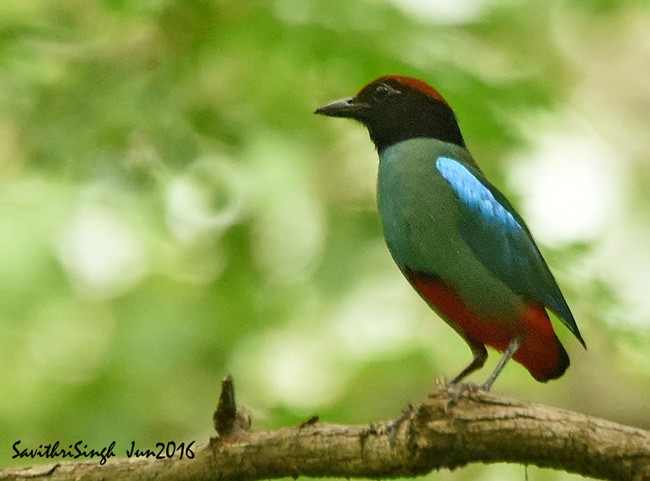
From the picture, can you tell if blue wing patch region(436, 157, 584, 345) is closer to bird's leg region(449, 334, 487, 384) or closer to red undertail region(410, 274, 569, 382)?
red undertail region(410, 274, 569, 382)

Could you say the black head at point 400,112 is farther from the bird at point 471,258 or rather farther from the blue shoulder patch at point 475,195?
the blue shoulder patch at point 475,195

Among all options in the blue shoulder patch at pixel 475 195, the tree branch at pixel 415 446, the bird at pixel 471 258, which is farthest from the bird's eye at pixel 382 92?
the tree branch at pixel 415 446

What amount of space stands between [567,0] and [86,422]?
12.4 feet

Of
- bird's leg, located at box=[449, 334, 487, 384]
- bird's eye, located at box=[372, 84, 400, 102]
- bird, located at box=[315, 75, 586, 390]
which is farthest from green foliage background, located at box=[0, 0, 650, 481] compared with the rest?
bird, located at box=[315, 75, 586, 390]

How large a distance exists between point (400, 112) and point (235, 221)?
2111 millimetres

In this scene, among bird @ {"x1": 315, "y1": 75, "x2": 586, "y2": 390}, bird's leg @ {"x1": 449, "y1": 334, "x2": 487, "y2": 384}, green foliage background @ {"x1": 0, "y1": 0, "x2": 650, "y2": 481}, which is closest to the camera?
bird @ {"x1": 315, "y1": 75, "x2": 586, "y2": 390}

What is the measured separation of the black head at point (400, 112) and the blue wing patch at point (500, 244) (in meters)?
0.48

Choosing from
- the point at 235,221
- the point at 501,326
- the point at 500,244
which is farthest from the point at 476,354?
the point at 235,221

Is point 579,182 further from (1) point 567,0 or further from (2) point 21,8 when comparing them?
(2) point 21,8

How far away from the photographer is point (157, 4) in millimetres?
5660

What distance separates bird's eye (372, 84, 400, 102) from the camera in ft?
16.2

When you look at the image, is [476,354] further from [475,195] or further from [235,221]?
[235,221]

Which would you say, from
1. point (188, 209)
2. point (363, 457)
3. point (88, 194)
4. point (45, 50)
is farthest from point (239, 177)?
point (363, 457)

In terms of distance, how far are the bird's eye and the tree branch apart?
1726 mm
